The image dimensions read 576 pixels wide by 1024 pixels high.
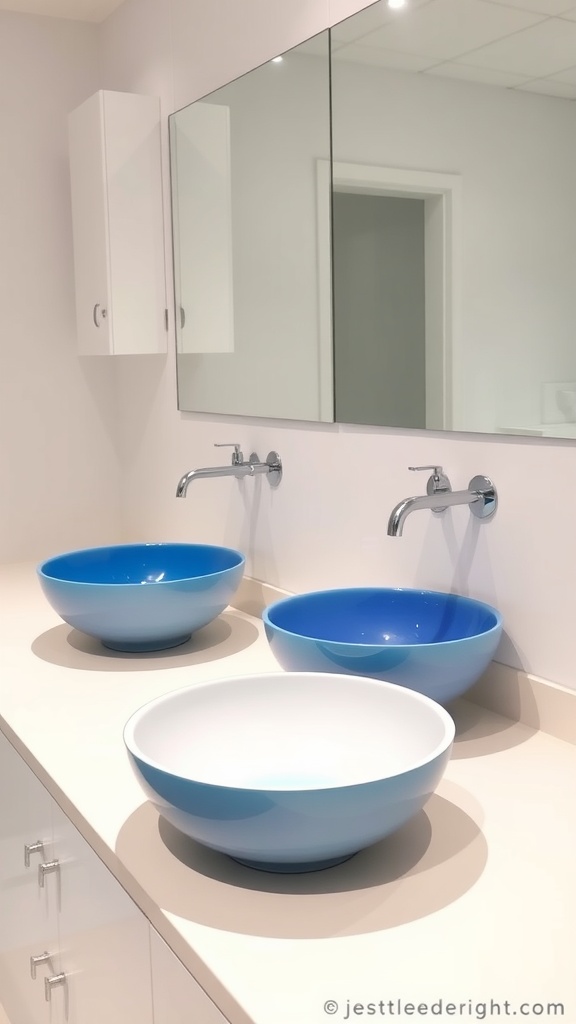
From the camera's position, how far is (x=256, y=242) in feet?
6.77

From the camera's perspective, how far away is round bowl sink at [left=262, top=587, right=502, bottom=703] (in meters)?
1.33

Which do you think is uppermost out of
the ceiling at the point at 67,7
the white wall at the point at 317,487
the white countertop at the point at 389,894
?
the ceiling at the point at 67,7

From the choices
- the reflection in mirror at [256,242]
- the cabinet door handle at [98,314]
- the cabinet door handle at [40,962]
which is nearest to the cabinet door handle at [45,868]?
the cabinet door handle at [40,962]

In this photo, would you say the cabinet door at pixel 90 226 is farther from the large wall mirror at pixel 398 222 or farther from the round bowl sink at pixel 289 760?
the round bowl sink at pixel 289 760

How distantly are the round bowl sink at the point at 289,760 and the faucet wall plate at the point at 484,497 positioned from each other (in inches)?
15.4

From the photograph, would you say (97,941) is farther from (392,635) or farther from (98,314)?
(98,314)

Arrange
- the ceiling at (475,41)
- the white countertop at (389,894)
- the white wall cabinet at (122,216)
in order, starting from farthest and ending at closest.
Answer: 1. the white wall cabinet at (122,216)
2. the ceiling at (475,41)
3. the white countertop at (389,894)

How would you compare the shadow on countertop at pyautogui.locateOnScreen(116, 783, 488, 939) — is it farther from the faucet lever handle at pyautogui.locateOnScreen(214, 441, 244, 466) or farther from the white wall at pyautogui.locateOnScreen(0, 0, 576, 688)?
the faucet lever handle at pyautogui.locateOnScreen(214, 441, 244, 466)

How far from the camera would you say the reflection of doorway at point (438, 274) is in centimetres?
154

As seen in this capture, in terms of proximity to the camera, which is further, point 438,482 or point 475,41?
point 438,482

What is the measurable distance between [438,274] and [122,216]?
1086 mm

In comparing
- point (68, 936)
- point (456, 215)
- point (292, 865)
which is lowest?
point (68, 936)

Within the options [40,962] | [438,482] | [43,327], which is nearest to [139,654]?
[40,962]

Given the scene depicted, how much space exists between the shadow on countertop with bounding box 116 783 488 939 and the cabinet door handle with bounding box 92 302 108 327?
1.56m
